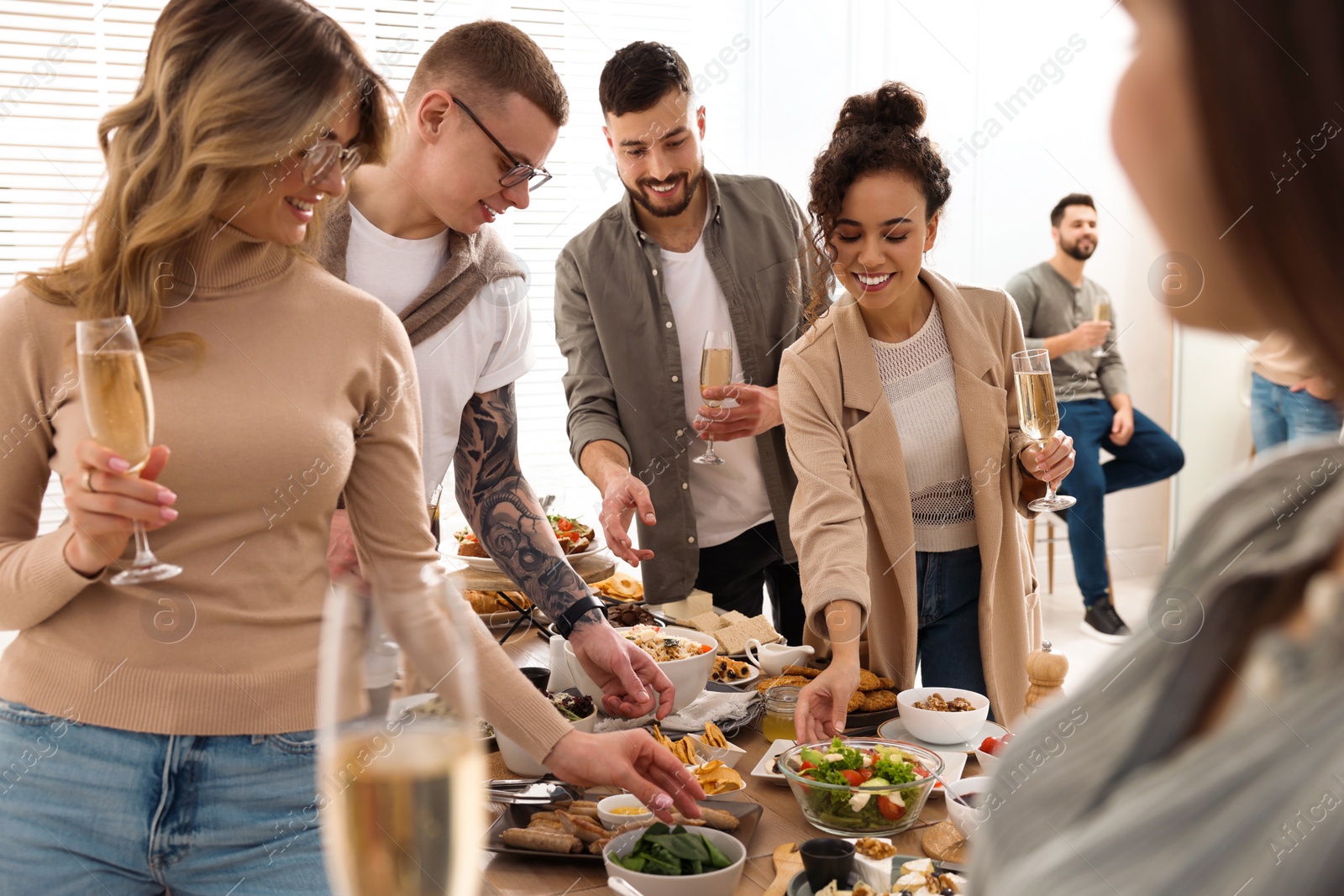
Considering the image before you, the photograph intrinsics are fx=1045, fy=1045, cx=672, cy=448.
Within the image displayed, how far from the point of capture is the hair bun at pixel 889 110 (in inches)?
87.4

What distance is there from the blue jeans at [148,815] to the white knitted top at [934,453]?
1394mm

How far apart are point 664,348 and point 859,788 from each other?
66.1 inches

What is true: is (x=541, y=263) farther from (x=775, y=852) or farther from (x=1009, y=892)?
(x=1009, y=892)

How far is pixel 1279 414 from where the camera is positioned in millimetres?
5363

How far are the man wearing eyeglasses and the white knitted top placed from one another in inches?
31.1

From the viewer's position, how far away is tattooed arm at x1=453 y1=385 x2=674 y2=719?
1672 millimetres

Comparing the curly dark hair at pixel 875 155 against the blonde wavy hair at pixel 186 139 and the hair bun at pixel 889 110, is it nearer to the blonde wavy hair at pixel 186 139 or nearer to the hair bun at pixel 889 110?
the hair bun at pixel 889 110

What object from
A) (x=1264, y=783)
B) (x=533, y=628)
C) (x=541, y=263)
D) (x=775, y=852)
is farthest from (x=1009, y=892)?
(x=541, y=263)

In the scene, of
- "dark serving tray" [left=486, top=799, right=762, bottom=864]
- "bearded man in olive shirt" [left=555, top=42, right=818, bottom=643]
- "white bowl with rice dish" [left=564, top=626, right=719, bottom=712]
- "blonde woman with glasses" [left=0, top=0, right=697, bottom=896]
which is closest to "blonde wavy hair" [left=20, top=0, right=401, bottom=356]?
"blonde woman with glasses" [left=0, top=0, right=697, bottom=896]

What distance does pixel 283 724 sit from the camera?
1.20 m

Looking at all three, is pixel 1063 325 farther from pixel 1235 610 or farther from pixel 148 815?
pixel 1235 610

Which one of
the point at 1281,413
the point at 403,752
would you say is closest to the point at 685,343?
the point at 403,752

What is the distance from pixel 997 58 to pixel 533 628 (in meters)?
4.95

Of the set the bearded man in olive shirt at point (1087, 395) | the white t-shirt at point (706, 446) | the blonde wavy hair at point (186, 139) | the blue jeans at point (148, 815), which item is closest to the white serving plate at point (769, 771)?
the blue jeans at point (148, 815)
